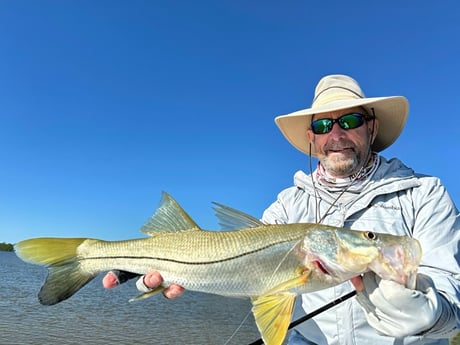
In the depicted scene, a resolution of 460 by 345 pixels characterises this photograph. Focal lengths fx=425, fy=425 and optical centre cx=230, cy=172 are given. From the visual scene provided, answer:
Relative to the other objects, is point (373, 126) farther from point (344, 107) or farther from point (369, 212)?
point (369, 212)

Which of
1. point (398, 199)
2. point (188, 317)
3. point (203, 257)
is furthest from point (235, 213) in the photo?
point (188, 317)

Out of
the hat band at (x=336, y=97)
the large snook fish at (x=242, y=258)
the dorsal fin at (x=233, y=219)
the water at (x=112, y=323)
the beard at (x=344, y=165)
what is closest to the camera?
the large snook fish at (x=242, y=258)

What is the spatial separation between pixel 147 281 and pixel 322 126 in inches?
104

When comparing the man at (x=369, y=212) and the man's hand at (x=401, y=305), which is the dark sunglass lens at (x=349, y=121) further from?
the man's hand at (x=401, y=305)

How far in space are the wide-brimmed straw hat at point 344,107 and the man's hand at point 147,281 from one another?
2537mm

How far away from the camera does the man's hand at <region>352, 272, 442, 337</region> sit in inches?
109

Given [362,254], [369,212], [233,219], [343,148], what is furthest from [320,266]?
[343,148]

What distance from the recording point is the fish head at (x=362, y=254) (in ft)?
9.24

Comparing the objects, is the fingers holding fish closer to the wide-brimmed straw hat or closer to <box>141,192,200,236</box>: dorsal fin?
<box>141,192,200,236</box>: dorsal fin

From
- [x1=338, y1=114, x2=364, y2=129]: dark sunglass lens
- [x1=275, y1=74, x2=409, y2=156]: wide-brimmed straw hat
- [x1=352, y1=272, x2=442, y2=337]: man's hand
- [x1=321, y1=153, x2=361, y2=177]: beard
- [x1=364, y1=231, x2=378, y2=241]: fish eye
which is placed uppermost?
[x1=275, y1=74, x2=409, y2=156]: wide-brimmed straw hat

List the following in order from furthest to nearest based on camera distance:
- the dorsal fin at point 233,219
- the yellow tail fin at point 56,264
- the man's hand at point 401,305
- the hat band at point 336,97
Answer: the hat band at point 336,97 < the yellow tail fin at point 56,264 < the dorsal fin at point 233,219 < the man's hand at point 401,305

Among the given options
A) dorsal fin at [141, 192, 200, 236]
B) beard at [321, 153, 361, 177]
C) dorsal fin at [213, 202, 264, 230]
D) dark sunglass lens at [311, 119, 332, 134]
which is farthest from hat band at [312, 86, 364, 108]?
dorsal fin at [141, 192, 200, 236]

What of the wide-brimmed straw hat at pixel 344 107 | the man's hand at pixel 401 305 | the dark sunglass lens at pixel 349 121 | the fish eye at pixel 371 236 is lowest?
the man's hand at pixel 401 305

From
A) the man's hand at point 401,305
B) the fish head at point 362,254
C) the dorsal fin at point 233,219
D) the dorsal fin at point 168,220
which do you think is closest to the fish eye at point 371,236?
the fish head at point 362,254
